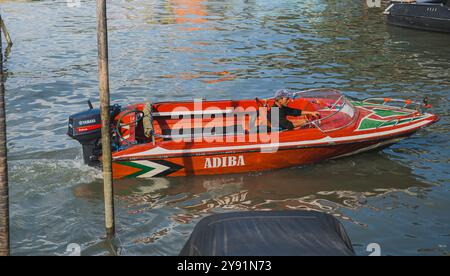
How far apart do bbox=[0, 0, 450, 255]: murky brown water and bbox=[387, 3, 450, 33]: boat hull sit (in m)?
0.60

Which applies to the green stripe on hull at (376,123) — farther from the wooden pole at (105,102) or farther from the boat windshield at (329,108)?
the wooden pole at (105,102)

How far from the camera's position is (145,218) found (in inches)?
462

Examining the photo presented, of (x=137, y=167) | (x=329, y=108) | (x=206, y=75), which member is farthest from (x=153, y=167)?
(x=206, y=75)

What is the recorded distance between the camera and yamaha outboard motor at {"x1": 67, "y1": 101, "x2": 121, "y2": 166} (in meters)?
12.8

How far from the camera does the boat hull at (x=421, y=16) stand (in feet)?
103

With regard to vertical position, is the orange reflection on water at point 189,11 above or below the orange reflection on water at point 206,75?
above

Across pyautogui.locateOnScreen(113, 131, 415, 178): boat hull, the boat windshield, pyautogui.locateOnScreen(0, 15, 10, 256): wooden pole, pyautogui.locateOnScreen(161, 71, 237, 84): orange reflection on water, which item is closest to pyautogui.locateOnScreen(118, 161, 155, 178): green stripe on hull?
pyautogui.locateOnScreen(113, 131, 415, 178): boat hull

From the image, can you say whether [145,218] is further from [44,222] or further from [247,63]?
[247,63]

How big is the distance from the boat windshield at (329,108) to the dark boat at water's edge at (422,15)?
18.2 meters

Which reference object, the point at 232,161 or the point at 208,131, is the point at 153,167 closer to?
the point at 232,161

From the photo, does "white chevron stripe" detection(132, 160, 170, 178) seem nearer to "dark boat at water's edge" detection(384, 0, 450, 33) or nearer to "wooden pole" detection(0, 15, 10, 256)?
"wooden pole" detection(0, 15, 10, 256)

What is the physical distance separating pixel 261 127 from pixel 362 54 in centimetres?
1488

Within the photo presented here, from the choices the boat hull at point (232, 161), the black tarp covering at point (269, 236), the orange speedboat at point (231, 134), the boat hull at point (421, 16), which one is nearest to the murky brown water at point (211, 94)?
the boat hull at point (232, 161)
